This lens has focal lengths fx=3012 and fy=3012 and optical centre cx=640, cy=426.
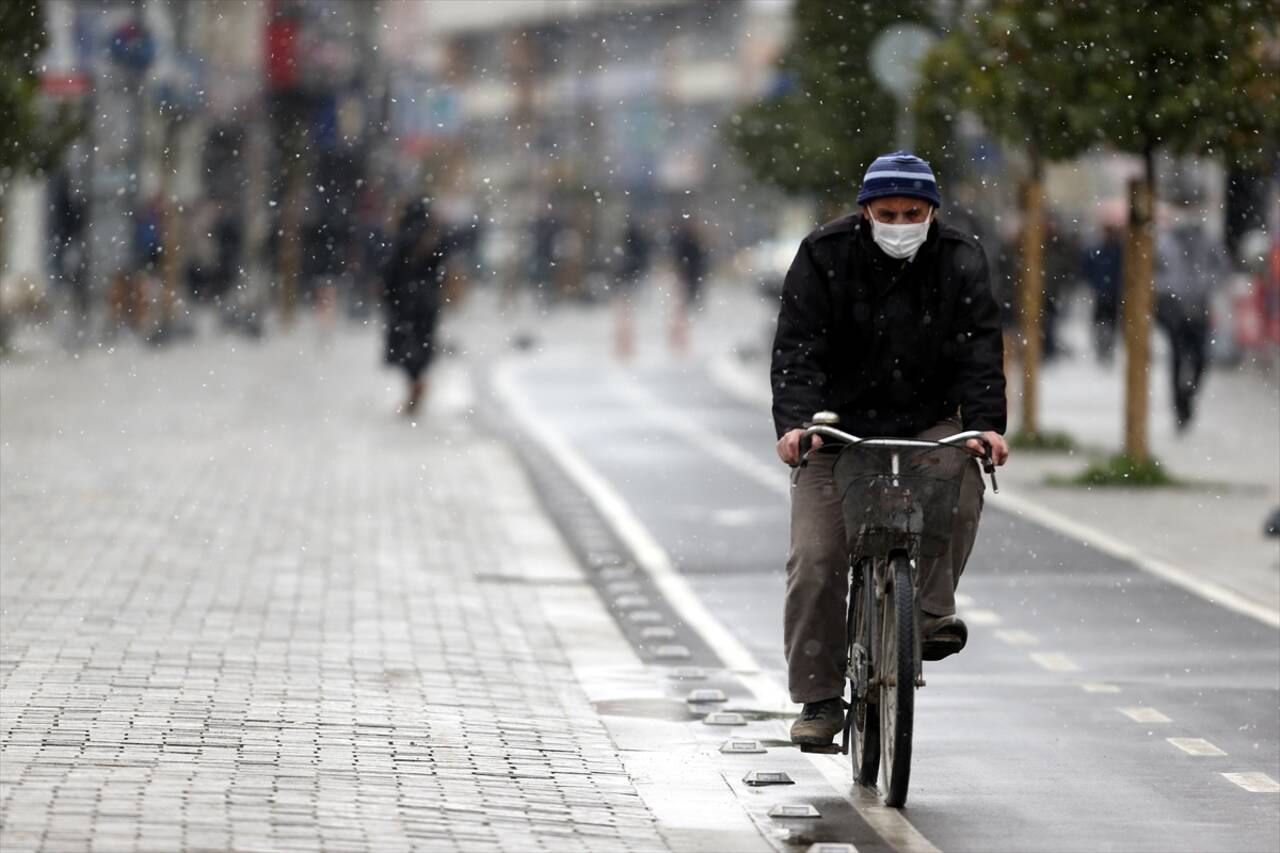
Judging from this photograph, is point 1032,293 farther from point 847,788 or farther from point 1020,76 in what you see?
point 847,788

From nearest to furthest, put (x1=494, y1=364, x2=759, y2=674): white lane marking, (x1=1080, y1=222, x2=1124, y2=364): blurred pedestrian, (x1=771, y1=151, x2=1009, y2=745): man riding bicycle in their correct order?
(x1=771, y1=151, x2=1009, y2=745): man riding bicycle < (x1=494, y1=364, x2=759, y2=674): white lane marking < (x1=1080, y1=222, x2=1124, y2=364): blurred pedestrian

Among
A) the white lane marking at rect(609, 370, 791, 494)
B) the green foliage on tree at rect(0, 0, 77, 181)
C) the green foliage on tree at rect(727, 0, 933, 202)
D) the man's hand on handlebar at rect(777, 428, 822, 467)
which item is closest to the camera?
the man's hand on handlebar at rect(777, 428, 822, 467)

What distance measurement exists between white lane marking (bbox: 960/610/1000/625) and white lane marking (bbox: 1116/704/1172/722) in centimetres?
232

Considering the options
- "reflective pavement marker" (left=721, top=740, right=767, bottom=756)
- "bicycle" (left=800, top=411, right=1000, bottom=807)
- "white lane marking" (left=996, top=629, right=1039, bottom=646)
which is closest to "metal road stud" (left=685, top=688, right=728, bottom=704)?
"reflective pavement marker" (left=721, top=740, right=767, bottom=756)

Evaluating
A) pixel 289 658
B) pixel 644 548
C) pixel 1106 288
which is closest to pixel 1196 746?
pixel 289 658

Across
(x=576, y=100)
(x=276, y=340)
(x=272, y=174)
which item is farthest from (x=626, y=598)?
(x=576, y=100)

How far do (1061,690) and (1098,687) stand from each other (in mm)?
146

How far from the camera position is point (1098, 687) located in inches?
409

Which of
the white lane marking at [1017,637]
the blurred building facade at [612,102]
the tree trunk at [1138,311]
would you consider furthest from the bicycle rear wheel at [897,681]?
the blurred building facade at [612,102]

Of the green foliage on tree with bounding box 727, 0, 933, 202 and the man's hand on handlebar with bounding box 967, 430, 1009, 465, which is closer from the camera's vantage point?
the man's hand on handlebar with bounding box 967, 430, 1009, 465

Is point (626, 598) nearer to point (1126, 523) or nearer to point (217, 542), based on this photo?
point (217, 542)

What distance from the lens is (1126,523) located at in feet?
53.8

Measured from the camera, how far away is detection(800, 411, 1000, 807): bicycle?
7828 millimetres

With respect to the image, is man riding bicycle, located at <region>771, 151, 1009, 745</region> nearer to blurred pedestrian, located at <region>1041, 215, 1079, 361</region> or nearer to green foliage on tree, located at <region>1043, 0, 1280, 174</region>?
green foliage on tree, located at <region>1043, 0, 1280, 174</region>
